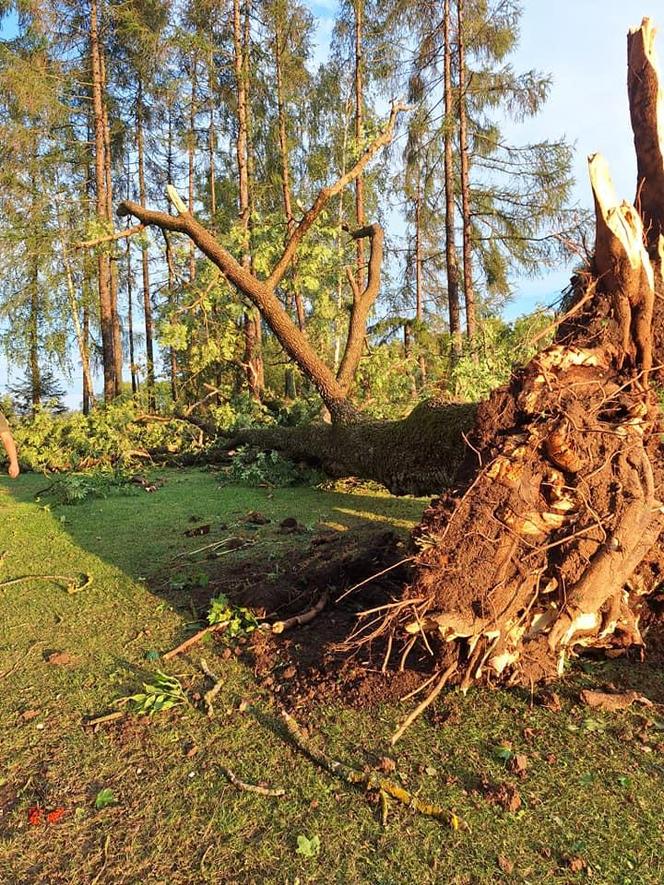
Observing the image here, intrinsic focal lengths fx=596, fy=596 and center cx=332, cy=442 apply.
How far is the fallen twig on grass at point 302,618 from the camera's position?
3.14 m

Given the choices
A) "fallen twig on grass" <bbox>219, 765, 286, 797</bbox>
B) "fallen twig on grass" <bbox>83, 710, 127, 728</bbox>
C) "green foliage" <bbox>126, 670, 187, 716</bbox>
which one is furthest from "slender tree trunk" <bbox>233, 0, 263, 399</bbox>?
"fallen twig on grass" <bbox>219, 765, 286, 797</bbox>

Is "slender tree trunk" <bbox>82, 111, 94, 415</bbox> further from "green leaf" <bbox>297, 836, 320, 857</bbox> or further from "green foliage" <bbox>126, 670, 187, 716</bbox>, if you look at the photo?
"green leaf" <bbox>297, 836, 320, 857</bbox>

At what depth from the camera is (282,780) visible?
2.05 meters

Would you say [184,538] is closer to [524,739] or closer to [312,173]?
[524,739]

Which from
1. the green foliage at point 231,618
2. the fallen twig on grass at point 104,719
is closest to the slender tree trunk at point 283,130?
the green foliage at point 231,618

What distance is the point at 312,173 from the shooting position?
23.4 metres

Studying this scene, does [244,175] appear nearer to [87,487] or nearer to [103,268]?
[103,268]

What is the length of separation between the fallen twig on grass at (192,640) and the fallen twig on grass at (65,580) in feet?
4.15

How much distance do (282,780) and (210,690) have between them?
72 cm

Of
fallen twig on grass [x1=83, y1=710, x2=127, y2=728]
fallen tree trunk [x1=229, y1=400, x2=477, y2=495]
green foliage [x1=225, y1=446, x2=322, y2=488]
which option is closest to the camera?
fallen twig on grass [x1=83, y1=710, x2=127, y2=728]

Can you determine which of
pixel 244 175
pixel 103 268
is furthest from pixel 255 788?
pixel 103 268

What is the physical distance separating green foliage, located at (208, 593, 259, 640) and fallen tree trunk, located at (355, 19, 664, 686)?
0.68 metres

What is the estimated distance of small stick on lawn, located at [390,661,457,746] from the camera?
222cm

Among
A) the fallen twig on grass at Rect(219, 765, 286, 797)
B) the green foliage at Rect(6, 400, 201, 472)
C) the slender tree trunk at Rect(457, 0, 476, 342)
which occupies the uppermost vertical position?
the slender tree trunk at Rect(457, 0, 476, 342)
